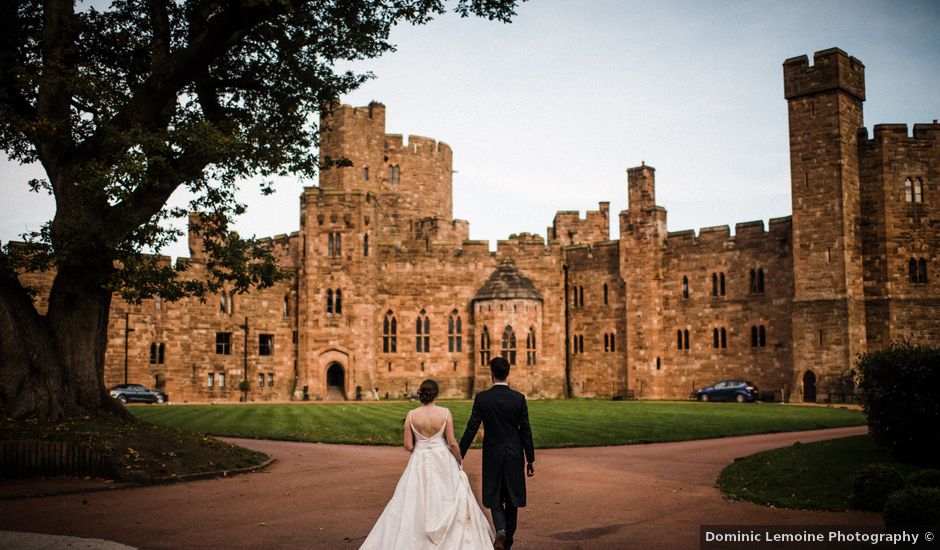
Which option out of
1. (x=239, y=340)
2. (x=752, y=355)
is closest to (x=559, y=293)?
(x=752, y=355)

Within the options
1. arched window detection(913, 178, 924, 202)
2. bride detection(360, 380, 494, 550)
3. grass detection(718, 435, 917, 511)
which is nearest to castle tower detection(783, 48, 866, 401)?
arched window detection(913, 178, 924, 202)

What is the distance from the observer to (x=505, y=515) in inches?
384

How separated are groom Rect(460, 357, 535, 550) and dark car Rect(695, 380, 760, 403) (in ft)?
121

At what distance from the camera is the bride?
9070 mm

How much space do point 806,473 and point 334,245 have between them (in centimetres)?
3961

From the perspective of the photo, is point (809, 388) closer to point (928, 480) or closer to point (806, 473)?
point (806, 473)

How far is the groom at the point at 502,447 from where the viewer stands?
9.60 m

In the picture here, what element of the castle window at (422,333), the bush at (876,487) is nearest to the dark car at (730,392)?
the castle window at (422,333)

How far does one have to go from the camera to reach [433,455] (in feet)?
31.0

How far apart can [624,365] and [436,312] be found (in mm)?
11728

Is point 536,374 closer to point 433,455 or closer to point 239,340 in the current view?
point 239,340

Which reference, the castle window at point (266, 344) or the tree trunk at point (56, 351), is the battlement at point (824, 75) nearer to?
the castle window at point (266, 344)

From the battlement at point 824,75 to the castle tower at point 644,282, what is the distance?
9145 millimetres

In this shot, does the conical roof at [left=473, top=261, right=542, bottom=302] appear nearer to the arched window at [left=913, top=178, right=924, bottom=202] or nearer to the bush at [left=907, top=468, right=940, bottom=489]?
the arched window at [left=913, top=178, right=924, bottom=202]
